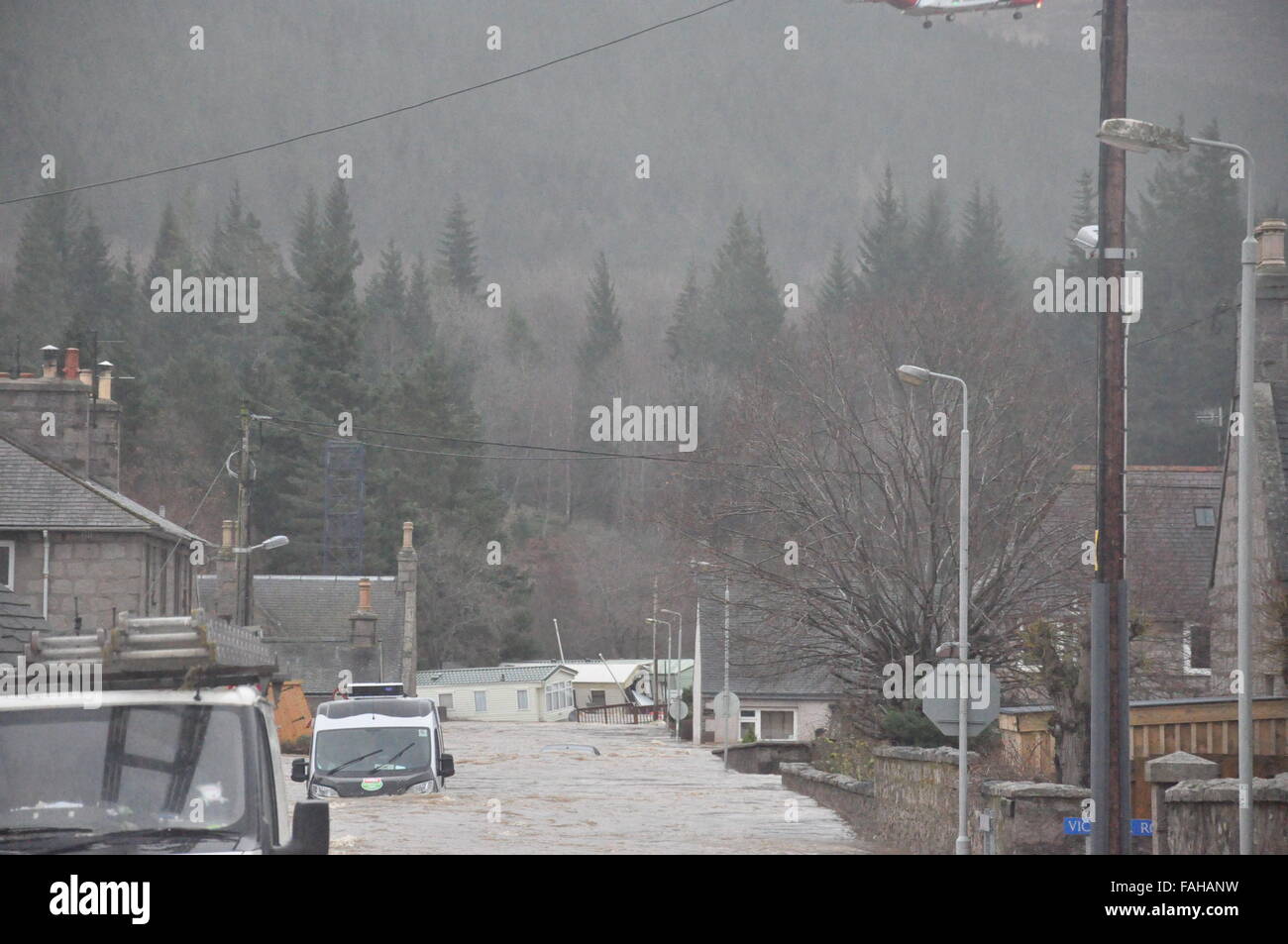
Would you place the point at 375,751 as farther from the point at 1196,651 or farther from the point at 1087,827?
the point at 1196,651

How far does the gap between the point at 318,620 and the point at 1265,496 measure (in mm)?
46088

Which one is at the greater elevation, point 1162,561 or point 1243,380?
point 1243,380

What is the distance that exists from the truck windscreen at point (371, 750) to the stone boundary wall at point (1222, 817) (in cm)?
1735

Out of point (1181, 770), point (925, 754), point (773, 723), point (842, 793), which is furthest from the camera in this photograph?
point (773, 723)

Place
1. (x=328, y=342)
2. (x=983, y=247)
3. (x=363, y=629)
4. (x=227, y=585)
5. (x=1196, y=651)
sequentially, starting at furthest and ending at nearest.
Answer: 1. (x=983, y=247)
2. (x=328, y=342)
3. (x=363, y=629)
4. (x=227, y=585)
5. (x=1196, y=651)

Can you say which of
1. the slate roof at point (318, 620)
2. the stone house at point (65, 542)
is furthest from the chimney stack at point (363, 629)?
the stone house at point (65, 542)

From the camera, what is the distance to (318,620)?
62.8 metres

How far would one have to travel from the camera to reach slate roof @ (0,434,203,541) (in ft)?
110

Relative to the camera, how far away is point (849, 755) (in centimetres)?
3142

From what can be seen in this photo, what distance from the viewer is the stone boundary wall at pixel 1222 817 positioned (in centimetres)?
1116

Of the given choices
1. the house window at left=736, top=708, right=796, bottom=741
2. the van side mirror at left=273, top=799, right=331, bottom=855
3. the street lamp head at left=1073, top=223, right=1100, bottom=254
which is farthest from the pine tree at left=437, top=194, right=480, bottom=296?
the van side mirror at left=273, top=799, right=331, bottom=855

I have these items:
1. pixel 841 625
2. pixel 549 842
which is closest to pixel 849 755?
pixel 841 625

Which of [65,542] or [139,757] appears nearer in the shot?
[139,757]

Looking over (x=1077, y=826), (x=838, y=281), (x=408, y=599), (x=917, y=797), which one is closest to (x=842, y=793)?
(x=917, y=797)
